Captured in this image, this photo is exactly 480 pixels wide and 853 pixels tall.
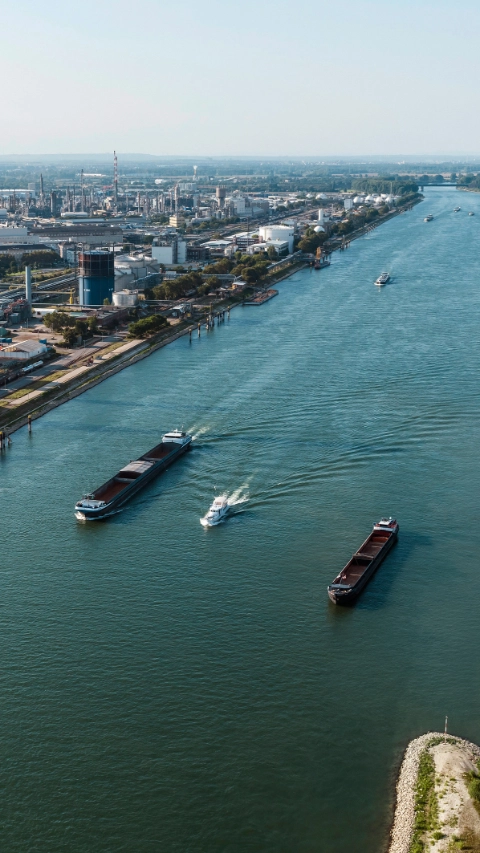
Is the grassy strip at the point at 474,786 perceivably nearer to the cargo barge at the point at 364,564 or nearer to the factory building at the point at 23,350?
the cargo barge at the point at 364,564

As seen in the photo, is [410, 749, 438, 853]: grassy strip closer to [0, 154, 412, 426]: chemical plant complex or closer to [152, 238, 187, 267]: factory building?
[0, 154, 412, 426]: chemical plant complex

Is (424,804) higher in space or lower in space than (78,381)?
lower

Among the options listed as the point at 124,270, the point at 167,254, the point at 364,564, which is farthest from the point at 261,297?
the point at 364,564

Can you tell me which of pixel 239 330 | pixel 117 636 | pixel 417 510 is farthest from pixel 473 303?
pixel 117 636

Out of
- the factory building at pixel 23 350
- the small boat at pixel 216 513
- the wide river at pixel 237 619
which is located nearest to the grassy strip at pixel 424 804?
the wide river at pixel 237 619

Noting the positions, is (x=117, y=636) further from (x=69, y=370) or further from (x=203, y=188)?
(x=203, y=188)

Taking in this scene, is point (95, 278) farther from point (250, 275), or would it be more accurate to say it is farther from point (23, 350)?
point (23, 350)
